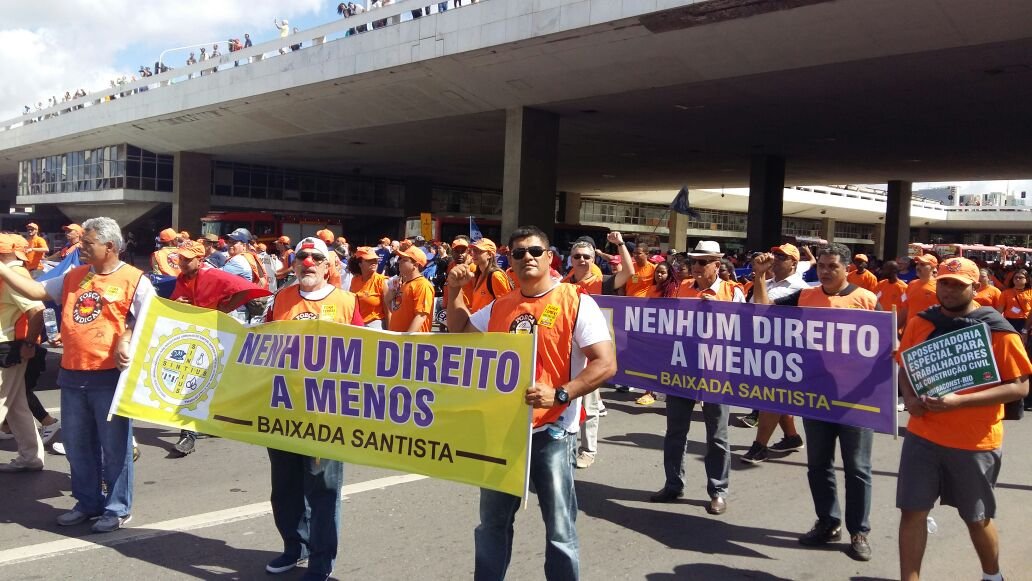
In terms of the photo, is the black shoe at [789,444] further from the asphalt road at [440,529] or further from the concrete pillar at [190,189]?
the concrete pillar at [190,189]

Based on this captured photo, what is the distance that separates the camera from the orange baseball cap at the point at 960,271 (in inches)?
154

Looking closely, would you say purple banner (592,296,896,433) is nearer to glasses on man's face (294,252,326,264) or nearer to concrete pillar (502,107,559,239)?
glasses on man's face (294,252,326,264)

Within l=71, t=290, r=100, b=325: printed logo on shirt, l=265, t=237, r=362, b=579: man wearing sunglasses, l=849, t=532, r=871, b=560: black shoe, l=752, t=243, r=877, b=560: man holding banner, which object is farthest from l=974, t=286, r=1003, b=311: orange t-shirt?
l=71, t=290, r=100, b=325: printed logo on shirt

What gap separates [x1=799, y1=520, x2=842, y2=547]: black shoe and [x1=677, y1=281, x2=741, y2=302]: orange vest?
189 centimetres

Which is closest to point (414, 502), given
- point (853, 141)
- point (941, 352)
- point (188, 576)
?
point (188, 576)

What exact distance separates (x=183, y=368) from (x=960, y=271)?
170 inches

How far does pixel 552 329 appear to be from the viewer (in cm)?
356

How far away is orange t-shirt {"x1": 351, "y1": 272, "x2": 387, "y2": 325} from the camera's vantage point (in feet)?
24.1

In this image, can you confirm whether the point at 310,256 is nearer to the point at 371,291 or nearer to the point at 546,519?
the point at 546,519

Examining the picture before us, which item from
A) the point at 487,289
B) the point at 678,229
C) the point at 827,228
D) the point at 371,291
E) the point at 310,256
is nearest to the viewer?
the point at 310,256

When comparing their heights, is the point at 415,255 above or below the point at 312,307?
above

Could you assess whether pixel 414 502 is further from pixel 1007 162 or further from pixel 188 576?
pixel 1007 162

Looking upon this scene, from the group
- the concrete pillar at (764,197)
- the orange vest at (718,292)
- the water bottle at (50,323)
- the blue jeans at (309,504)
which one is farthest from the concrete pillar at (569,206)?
the blue jeans at (309,504)

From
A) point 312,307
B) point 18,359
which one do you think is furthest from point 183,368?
point 18,359
